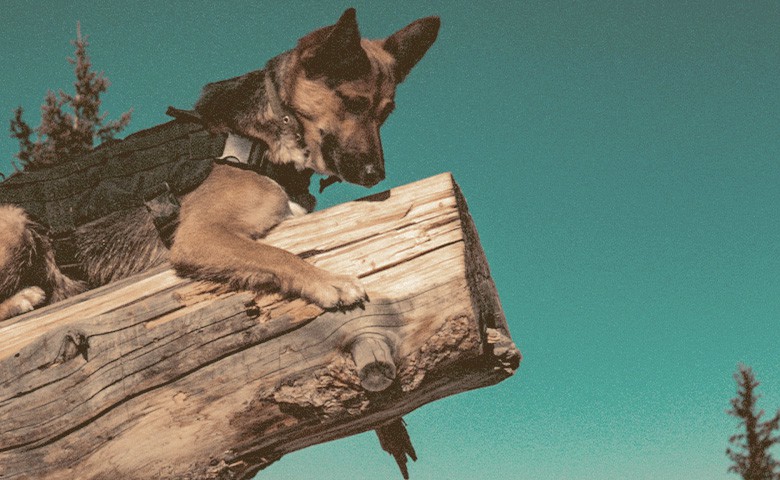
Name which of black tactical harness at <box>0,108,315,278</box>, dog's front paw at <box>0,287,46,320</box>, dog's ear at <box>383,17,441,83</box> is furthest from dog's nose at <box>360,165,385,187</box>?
dog's front paw at <box>0,287,46,320</box>

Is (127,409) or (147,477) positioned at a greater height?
(127,409)

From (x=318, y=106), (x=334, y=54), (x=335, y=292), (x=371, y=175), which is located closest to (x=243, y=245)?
(x=335, y=292)

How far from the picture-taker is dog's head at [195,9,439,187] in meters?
4.81

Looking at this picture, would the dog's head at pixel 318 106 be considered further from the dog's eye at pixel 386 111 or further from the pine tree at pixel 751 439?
the pine tree at pixel 751 439

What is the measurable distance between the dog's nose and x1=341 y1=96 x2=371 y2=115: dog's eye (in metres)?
0.53

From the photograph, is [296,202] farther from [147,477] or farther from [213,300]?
[147,477]

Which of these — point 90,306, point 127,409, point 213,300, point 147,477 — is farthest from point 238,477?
point 90,306

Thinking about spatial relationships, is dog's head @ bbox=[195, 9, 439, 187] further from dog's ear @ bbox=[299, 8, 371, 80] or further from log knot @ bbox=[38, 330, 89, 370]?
log knot @ bbox=[38, 330, 89, 370]

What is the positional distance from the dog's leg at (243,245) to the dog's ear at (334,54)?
1.02m

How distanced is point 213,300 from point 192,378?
1.21 feet

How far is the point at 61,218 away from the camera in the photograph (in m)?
4.56

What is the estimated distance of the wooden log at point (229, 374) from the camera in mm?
2785

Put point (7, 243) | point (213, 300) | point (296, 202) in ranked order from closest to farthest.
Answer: point (213, 300)
point (7, 243)
point (296, 202)

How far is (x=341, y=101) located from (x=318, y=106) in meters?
0.19
